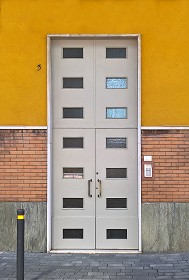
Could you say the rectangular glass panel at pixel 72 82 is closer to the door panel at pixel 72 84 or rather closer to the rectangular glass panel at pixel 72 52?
the door panel at pixel 72 84

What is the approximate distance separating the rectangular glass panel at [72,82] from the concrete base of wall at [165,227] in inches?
97.8

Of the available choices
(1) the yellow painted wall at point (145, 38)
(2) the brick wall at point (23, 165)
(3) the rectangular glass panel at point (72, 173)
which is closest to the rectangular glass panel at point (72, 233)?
(2) the brick wall at point (23, 165)

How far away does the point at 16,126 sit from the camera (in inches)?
348

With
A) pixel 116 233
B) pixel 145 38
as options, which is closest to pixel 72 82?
pixel 145 38

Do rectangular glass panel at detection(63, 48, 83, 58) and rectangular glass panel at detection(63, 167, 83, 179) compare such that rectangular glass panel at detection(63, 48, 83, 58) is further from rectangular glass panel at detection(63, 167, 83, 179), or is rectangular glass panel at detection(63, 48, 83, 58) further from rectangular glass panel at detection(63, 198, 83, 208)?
rectangular glass panel at detection(63, 198, 83, 208)

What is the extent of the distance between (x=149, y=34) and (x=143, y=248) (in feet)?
12.6

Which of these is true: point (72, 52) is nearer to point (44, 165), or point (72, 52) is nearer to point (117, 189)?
point (44, 165)

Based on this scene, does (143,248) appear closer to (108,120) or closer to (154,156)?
(154,156)

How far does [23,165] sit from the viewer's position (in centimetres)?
884

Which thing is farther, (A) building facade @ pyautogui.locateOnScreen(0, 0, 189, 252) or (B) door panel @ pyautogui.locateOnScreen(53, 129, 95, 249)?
(B) door panel @ pyautogui.locateOnScreen(53, 129, 95, 249)

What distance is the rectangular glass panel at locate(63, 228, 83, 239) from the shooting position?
892 cm

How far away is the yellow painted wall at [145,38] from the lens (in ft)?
28.7

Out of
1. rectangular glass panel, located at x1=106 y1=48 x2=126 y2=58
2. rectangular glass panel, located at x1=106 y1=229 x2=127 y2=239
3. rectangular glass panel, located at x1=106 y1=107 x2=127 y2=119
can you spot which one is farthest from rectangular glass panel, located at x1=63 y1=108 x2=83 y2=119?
rectangular glass panel, located at x1=106 y1=229 x2=127 y2=239

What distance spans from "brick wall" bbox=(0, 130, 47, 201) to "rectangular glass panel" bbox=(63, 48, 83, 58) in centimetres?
149
